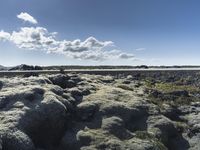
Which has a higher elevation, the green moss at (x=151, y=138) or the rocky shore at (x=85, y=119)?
the rocky shore at (x=85, y=119)

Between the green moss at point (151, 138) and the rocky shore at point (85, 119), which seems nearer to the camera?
the rocky shore at point (85, 119)

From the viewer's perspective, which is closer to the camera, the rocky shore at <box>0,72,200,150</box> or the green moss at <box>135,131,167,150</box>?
the rocky shore at <box>0,72,200,150</box>

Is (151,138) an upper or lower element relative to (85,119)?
lower

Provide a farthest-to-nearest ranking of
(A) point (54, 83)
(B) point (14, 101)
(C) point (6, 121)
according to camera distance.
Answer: (A) point (54, 83) < (B) point (14, 101) < (C) point (6, 121)

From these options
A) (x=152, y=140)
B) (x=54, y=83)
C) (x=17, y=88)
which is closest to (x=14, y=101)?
(x=17, y=88)

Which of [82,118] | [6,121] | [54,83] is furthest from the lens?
[54,83]

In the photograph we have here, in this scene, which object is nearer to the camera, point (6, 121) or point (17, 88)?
point (6, 121)

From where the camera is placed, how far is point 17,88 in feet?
135

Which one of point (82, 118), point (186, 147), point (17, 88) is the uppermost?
point (17, 88)

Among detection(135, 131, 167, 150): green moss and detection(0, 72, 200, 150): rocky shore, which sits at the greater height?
detection(0, 72, 200, 150): rocky shore

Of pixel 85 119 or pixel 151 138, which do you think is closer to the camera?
pixel 151 138

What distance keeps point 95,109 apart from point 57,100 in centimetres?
458

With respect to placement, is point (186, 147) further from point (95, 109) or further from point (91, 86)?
point (91, 86)

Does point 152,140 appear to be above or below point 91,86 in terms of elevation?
below
